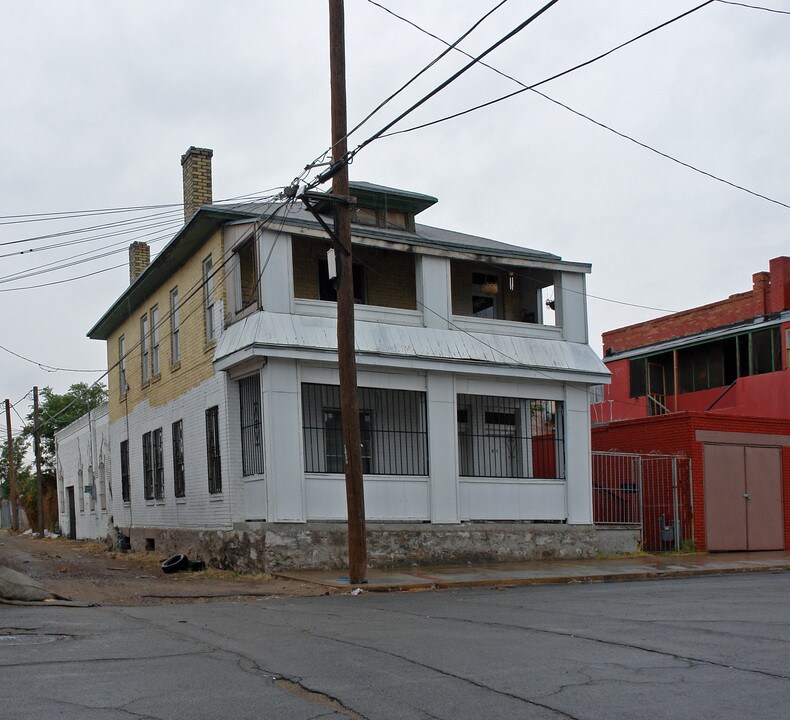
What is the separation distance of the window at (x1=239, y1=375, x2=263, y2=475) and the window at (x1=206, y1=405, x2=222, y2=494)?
3.90ft

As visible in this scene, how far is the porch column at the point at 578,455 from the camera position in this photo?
20719 mm

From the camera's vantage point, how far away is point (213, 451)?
2042 centimetres

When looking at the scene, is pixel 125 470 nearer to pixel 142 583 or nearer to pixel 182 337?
pixel 182 337

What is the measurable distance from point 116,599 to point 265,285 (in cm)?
662

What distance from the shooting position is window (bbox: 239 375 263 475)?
59.8ft

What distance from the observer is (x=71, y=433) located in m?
39.4

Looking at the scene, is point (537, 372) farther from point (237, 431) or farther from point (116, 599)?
point (116, 599)

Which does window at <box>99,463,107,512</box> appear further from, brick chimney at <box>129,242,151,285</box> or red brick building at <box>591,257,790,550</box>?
red brick building at <box>591,257,790,550</box>

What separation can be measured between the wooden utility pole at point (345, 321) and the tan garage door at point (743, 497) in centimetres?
1051

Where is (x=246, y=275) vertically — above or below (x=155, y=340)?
above

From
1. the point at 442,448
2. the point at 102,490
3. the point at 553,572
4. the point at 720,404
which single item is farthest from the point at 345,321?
the point at 102,490

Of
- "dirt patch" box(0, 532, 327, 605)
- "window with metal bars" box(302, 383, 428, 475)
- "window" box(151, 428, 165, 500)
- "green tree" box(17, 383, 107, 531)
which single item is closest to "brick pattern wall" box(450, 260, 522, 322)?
"window with metal bars" box(302, 383, 428, 475)

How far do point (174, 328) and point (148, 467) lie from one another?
505cm

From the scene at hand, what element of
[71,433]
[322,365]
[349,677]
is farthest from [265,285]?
[71,433]
